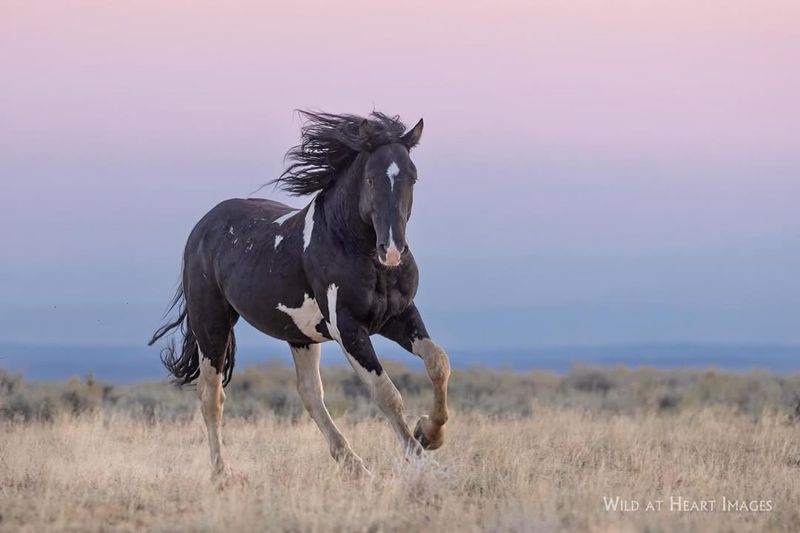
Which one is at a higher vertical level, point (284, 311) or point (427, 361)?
point (284, 311)

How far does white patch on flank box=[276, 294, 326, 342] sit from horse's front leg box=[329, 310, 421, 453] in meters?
0.51

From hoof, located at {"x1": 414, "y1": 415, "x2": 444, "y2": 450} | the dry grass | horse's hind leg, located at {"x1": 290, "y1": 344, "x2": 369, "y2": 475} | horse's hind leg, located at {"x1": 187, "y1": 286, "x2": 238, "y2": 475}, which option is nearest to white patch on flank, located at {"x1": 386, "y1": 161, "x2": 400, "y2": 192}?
hoof, located at {"x1": 414, "y1": 415, "x2": 444, "y2": 450}

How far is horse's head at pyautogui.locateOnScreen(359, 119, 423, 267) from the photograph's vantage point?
25.7ft

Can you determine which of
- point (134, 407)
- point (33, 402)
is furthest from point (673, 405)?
point (33, 402)

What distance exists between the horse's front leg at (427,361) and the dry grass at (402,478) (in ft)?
1.15

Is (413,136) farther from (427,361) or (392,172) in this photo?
(427,361)

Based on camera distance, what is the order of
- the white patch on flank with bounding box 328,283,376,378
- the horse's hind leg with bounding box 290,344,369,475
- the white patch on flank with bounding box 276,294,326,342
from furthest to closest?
1. the horse's hind leg with bounding box 290,344,369,475
2. the white patch on flank with bounding box 276,294,326,342
3. the white patch on flank with bounding box 328,283,376,378

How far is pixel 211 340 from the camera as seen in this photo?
10500 mm

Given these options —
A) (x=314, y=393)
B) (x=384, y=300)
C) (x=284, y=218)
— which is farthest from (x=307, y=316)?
(x=284, y=218)

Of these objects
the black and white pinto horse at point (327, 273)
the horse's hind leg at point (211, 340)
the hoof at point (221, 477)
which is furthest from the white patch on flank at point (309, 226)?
the hoof at point (221, 477)

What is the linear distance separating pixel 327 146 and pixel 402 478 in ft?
9.86

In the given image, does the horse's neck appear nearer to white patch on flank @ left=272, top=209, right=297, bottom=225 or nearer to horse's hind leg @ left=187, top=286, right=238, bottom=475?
white patch on flank @ left=272, top=209, right=297, bottom=225

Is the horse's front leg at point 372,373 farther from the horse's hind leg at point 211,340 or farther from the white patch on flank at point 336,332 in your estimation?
the horse's hind leg at point 211,340

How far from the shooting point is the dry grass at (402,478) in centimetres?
665
